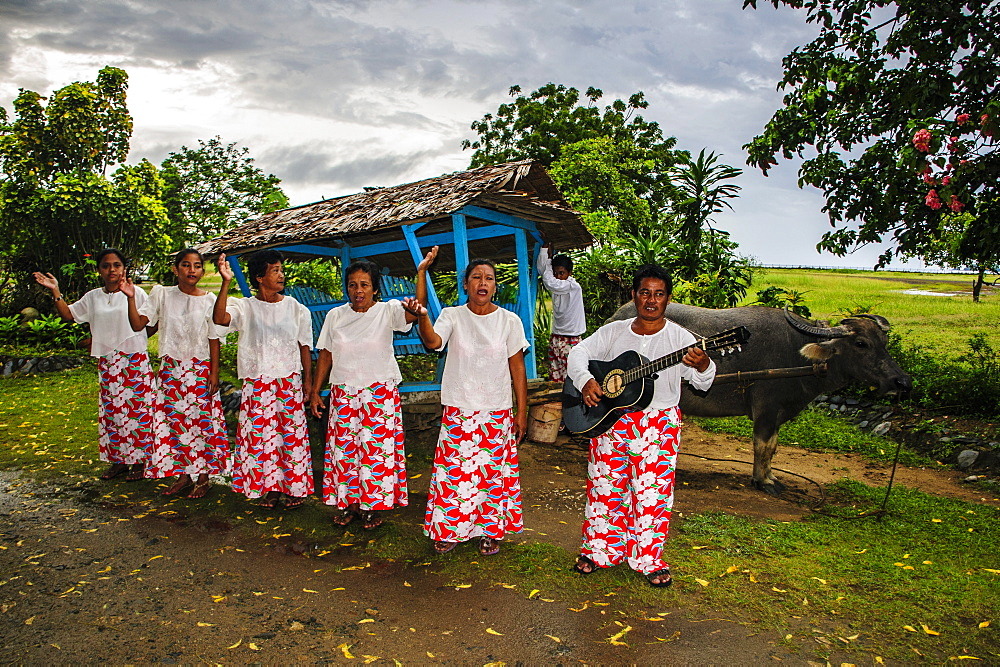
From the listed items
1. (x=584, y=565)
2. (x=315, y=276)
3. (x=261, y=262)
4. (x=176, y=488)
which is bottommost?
(x=584, y=565)

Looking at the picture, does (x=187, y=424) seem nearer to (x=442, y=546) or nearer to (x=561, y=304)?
(x=442, y=546)

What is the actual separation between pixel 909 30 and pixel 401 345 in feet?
20.0

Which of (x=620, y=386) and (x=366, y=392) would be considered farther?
(x=366, y=392)

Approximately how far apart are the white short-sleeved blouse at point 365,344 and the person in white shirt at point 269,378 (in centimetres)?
46

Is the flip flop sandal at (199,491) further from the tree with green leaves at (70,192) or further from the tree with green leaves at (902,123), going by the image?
the tree with green leaves at (70,192)

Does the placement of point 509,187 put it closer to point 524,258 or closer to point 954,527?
point 524,258

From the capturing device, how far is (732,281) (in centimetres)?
1092

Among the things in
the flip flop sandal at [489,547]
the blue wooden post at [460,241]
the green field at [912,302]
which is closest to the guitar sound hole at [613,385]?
the flip flop sandal at [489,547]

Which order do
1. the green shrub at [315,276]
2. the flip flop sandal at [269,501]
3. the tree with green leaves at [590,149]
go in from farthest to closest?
the tree with green leaves at [590,149] → the green shrub at [315,276] → the flip flop sandal at [269,501]

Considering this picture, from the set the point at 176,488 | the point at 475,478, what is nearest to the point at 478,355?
the point at 475,478

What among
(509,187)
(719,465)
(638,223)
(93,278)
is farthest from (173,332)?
(638,223)

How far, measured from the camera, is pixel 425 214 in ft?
17.8

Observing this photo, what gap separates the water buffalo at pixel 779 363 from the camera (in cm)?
544

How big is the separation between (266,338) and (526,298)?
3.23 m
